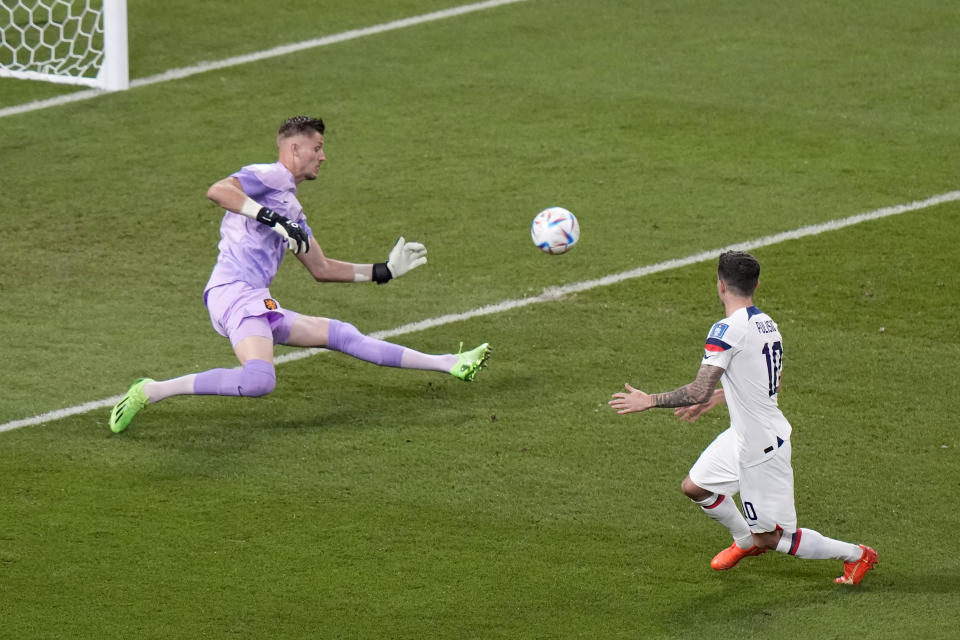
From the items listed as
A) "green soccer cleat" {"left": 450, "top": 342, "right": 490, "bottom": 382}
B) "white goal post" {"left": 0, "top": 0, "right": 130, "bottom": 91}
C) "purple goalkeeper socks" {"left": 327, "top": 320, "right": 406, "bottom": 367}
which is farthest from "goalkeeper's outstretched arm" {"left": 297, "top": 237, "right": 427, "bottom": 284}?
"white goal post" {"left": 0, "top": 0, "right": 130, "bottom": 91}

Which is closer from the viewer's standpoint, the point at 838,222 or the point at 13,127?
the point at 838,222

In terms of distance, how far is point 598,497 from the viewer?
23.7 ft

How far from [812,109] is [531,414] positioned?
18.3 ft

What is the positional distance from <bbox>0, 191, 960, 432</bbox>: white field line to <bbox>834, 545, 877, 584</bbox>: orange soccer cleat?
11.5 feet

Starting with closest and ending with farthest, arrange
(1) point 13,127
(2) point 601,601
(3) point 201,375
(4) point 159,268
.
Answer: (2) point 601,601
(3) point 201,375
(4) point 159,268
(1) point 13,127

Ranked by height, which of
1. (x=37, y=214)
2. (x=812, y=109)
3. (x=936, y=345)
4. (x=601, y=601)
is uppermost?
(x=812, y=109)

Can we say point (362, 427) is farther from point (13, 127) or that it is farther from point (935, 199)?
point (13, 127)

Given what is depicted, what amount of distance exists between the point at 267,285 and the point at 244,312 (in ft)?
0.96

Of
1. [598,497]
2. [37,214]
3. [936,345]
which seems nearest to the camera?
[598,497]

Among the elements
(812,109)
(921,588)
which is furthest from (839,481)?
(812,109)

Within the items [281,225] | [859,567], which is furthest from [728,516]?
[281,225]

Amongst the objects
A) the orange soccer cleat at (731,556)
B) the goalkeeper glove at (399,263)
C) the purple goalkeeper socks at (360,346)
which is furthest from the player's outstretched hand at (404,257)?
the orange soccer cleat at (731,556)

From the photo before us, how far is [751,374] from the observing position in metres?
6.26

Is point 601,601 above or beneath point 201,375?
beneath
